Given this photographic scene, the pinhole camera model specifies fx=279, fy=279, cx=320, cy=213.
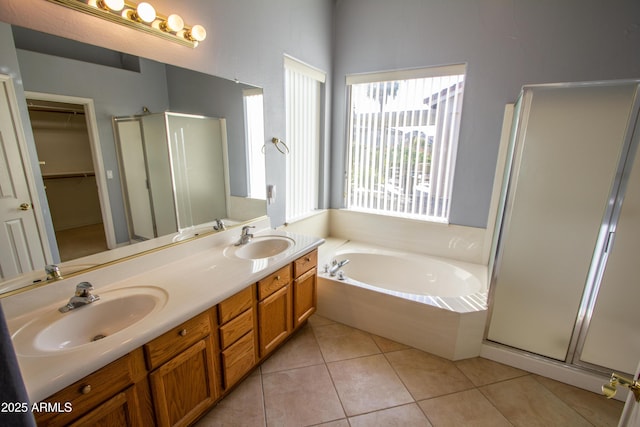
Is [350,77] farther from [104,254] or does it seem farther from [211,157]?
[104,254]

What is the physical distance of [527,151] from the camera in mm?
1734

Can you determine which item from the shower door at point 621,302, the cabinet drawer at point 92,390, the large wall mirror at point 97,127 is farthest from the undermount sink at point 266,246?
the shower door at point 621,302

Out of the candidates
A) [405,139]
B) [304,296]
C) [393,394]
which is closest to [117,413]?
[304,296]

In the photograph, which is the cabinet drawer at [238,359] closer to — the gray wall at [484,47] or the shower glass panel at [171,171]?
the shower glass panel at [171,171]

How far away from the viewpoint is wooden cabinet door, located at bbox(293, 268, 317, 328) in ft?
6.73

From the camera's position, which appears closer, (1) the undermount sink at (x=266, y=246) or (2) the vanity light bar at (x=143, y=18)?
(2) the vanity light bar at (x=143, y=18)

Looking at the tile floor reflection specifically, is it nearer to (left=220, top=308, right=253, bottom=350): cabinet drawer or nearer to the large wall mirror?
(left=220, top=308, right=253, bottom=350): cabinet drawer

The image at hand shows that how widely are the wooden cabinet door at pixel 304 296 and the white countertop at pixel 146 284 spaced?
0.82 feet

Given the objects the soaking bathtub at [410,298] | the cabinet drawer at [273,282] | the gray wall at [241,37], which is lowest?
the soaking bathtub at [410,298]

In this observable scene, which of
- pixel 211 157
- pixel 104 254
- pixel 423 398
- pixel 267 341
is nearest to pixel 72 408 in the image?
pixel 104 254

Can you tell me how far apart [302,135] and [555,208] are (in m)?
2.18

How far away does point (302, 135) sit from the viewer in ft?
9.59

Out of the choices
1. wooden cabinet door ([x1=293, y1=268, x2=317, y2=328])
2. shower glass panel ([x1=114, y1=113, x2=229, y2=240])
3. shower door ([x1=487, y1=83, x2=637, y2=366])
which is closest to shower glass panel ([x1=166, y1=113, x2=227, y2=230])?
shower glass panel ([x1=114, y1=113, x2=229, y2=240])

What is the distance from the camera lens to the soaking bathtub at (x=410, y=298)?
2.04 meters
